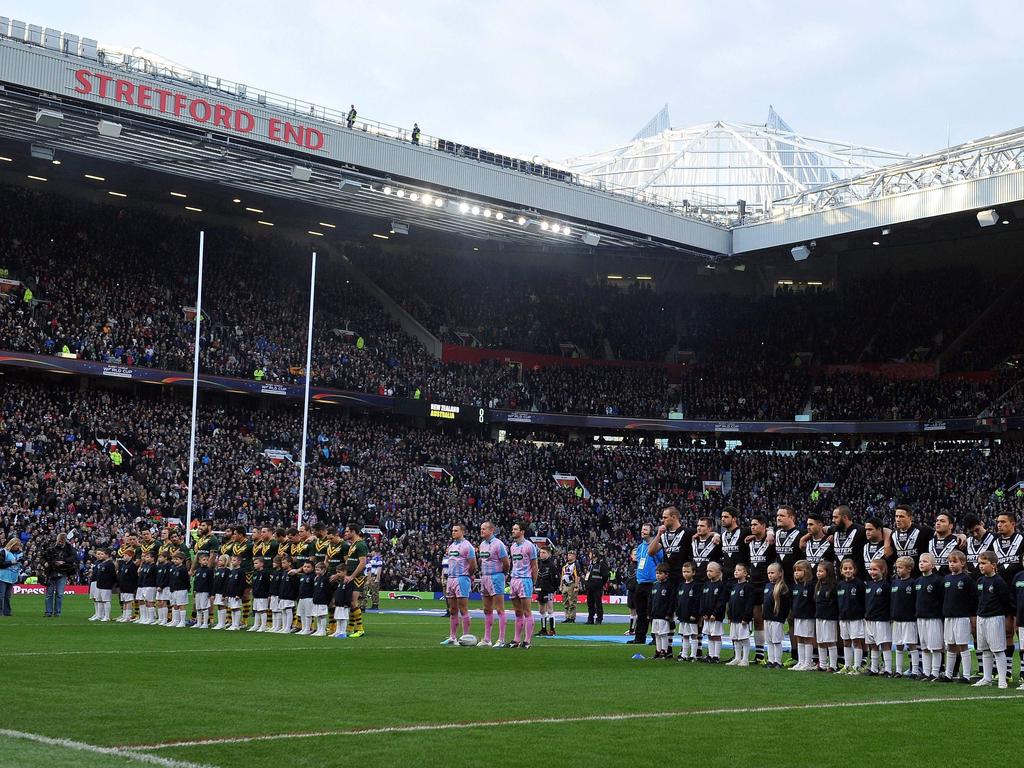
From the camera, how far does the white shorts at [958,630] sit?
43.2ft

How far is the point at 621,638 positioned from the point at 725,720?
1249 cm

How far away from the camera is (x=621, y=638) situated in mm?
21906

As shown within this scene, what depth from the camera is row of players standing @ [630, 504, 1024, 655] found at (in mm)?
13844

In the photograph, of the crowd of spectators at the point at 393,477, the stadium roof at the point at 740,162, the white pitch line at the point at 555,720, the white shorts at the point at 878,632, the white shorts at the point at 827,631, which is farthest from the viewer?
the stadium roof at the point at 740,162

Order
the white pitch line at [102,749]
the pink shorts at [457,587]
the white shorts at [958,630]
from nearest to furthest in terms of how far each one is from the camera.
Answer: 1. the white pitch line at [102,749]
2. the white shorts at [958,630]
3. the pink shorts at [457,587]

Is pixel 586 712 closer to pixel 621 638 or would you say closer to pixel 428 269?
pixel 621 638

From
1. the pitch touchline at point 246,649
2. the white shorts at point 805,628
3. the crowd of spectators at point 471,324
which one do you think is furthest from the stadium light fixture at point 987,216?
the white shorts at point 805,628

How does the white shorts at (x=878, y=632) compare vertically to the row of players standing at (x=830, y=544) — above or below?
below

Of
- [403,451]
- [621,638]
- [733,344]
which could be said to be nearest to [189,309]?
[403,451]

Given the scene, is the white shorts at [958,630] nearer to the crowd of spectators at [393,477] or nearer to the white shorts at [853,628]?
the white shorts at [853,628]

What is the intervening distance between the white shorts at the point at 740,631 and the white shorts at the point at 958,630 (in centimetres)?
251

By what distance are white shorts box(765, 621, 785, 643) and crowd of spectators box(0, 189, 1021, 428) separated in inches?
1250

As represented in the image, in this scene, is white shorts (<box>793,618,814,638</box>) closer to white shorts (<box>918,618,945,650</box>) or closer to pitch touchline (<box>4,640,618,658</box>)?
white shorts (<box>918,618,945,650</box>)

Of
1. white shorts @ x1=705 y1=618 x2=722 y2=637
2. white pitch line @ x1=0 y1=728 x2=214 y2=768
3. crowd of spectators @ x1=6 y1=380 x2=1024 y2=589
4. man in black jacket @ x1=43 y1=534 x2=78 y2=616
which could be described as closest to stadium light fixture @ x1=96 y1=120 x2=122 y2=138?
crowd of spectators @ x1=6 y1=380 x2=1024 y2=589
